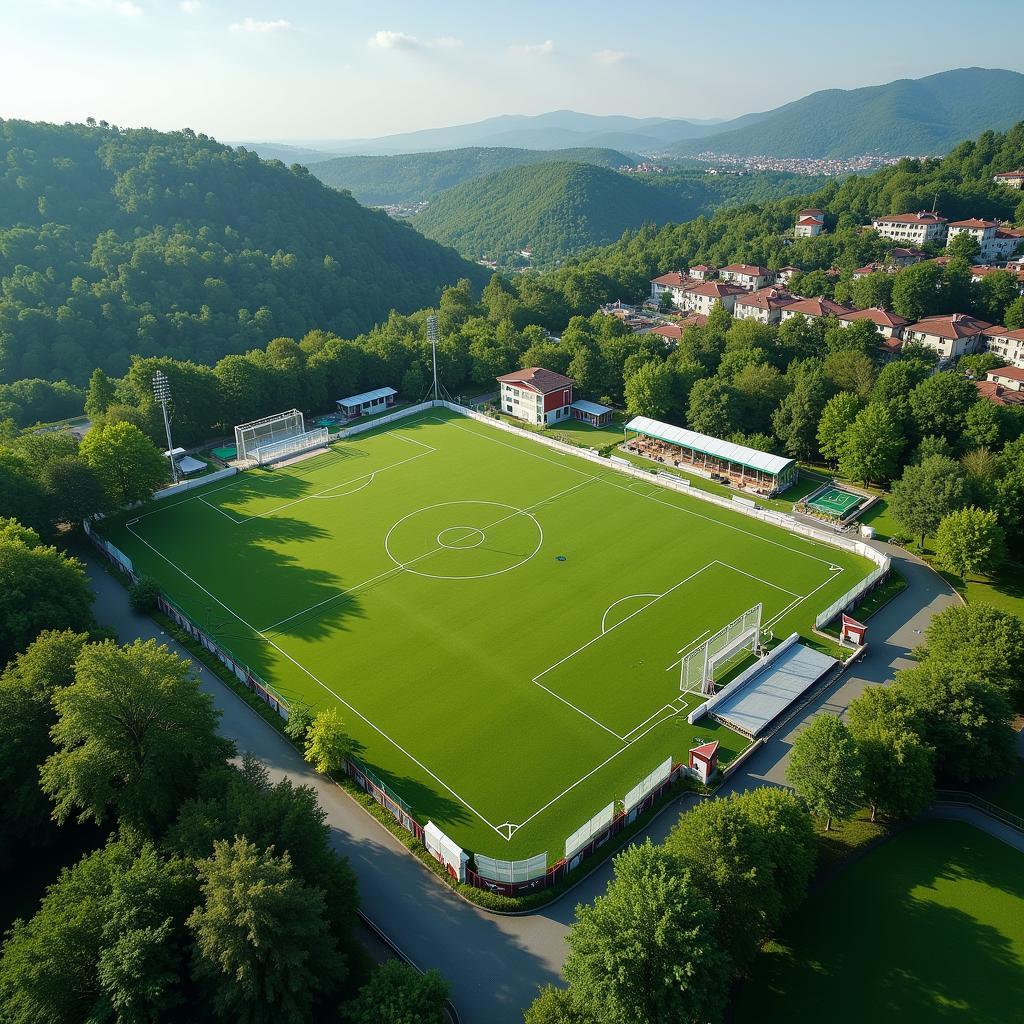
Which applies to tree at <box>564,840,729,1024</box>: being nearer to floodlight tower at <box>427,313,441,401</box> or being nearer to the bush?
the bush

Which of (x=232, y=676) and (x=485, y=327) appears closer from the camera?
(x=232, y=676)

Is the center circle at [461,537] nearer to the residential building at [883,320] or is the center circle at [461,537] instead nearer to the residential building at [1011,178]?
the residential building at [883,320]

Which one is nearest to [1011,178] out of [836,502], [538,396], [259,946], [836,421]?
[836,421]

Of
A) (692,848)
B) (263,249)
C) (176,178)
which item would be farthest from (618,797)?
(176,178)

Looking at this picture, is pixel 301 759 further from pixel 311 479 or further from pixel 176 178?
pixel 176 178

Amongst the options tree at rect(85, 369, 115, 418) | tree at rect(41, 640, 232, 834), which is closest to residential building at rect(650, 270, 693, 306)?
tree at rect(85, 369, 115, 418)

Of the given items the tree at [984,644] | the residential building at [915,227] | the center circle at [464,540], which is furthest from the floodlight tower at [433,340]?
the residential building at [915,227]
